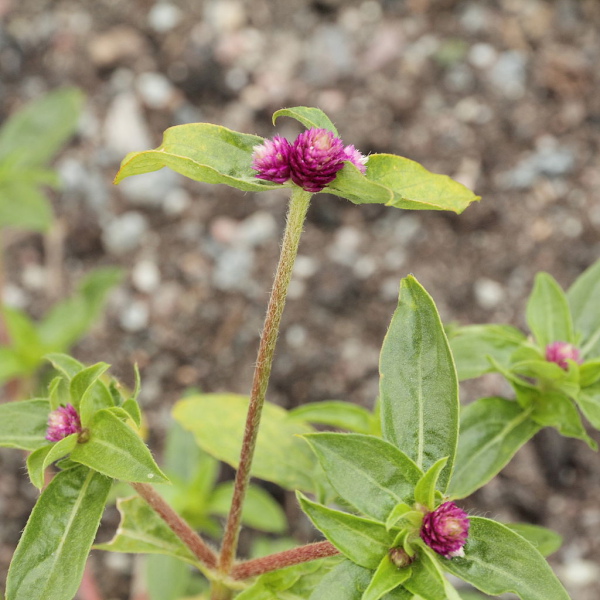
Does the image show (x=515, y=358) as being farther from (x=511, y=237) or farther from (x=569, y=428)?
(x=511, y=237)

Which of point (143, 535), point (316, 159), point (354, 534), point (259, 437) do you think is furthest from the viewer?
point (259, 437)

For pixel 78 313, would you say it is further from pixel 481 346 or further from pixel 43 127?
pixel 481 346

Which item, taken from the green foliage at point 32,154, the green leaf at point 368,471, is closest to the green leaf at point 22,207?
the green foliage at point 32,154

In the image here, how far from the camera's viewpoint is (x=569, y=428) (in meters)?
1.93

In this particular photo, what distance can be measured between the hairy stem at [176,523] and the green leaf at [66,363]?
28 cm

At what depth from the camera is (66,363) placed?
1740 millimetres

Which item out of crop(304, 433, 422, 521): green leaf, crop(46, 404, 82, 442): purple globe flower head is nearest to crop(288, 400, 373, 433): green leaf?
crop(304, 433, 422, 521): green leaf

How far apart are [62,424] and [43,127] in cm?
215

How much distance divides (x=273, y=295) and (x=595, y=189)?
291 cm

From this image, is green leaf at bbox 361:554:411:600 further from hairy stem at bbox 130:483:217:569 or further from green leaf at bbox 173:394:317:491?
green leaf at bbox 173:394:317:491

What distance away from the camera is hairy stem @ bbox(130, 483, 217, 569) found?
1673 millimetres

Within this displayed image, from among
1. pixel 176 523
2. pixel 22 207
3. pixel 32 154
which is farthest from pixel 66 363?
pixel 32 154

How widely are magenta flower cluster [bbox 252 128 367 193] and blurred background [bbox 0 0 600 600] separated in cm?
217

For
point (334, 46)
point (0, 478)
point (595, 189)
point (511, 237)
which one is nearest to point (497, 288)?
point (511, 237)
